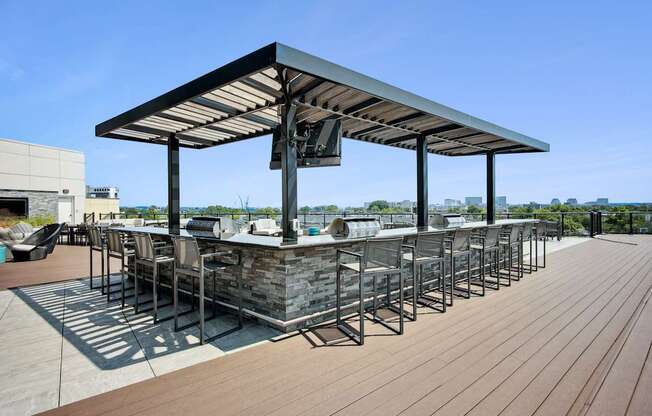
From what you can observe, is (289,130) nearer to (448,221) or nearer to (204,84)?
(204,84)

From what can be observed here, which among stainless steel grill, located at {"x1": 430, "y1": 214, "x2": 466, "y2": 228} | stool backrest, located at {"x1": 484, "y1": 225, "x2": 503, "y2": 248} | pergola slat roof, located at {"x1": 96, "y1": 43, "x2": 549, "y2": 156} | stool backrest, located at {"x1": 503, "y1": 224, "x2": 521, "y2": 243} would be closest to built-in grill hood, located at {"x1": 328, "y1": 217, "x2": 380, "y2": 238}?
pergola slat roof, located at {"x1": 96, "y1": 43, "x2": 549, "y2": 156}

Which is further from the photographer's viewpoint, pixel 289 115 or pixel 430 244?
pixel 430 244

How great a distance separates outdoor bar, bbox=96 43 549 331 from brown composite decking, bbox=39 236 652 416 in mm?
646

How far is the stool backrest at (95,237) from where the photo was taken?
4999mm

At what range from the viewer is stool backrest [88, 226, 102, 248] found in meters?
5.00

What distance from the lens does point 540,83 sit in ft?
39.9

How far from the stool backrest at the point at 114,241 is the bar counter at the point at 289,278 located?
1.57 m

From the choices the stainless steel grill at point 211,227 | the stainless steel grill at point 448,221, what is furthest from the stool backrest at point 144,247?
the stainless steel grill at point 448,221

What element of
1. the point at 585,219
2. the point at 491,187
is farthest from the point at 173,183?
the point at 585,219

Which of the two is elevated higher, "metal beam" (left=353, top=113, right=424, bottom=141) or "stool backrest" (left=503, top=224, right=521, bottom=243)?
"metal beam" (left=353, top=113, right=424, bottom=141)

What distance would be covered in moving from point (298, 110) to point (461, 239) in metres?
3.07

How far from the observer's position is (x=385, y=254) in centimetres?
323

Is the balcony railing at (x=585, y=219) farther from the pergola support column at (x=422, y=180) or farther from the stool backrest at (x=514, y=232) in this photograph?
the stool backrest at (x=514, y=232)

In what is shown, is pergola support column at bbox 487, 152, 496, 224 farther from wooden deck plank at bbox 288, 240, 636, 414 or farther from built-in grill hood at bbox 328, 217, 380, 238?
built-in grill hood at bbox 328, 217, 380, 238
